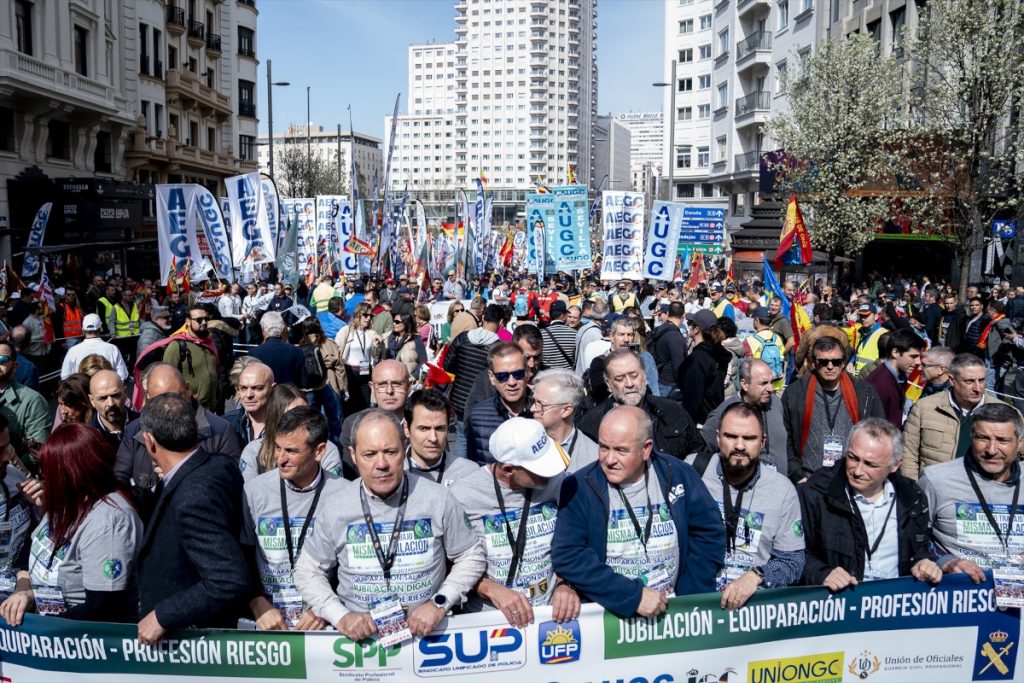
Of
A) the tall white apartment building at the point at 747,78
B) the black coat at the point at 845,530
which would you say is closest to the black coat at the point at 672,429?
the black coat at the point at 845,530

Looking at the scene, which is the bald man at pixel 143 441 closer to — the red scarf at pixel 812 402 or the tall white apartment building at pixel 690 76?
the red scarf at pixel 812 402

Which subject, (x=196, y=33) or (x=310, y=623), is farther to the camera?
(x=196, y=33)

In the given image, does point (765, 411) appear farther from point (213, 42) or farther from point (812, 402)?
point (213, 42)

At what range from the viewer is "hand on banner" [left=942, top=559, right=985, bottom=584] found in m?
4.03

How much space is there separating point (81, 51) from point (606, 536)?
104ft

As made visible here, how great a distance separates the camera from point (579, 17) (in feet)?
557

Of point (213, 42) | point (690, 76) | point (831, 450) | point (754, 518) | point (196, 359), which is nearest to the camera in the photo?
point (754, 518)

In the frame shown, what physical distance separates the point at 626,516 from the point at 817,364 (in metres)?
2.74

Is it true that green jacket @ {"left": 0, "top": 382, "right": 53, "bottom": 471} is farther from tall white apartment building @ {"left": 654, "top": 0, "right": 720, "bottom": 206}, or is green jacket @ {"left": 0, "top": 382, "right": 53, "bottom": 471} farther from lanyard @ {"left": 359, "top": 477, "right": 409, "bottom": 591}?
tall white apartment building @ {"left": 654, "top": 0, "right": 720, "bottom": 206}

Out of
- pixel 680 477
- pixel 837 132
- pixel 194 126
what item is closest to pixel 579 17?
pixel 194 126

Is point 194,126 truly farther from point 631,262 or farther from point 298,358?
point 298,358

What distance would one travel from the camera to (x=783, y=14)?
128 feet

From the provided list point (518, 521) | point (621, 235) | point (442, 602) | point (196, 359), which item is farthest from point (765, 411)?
point (621, 235)

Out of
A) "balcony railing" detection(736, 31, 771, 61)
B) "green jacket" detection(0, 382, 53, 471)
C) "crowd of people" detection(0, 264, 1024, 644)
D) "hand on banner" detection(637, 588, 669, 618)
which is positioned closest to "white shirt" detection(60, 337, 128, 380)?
"green jacket" detection(0, 382, 53, 471)
